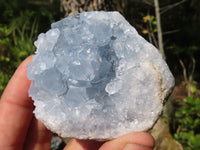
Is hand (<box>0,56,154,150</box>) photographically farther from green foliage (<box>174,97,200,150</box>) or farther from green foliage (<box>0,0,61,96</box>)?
green foliage (<box>174,97,200,150</box>)

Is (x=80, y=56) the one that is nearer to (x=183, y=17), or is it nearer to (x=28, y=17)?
(x=28, y=17)

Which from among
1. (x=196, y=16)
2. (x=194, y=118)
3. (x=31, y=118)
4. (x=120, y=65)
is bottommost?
(x=194, y=118)

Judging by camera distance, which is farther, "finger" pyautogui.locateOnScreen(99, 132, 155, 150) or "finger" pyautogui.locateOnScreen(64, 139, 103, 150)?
"finger" pyautogui.locateOnScreen(64, 139, 103, 150)

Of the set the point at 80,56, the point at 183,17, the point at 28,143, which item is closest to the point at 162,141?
the point at 28,143

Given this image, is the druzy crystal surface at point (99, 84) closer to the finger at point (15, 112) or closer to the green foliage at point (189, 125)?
the finger at point (15, 112)

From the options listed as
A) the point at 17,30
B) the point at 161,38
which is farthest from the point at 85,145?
the point at 17,30

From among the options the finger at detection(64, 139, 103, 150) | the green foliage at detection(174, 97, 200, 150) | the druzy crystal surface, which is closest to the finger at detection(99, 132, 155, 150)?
the druzy crystal surface

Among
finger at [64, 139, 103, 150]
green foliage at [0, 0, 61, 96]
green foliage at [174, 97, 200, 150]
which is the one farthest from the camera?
green foliage at [0, 0, 61, 96]

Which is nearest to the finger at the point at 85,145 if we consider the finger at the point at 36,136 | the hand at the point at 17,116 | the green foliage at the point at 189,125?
the hand at the point at 17,116

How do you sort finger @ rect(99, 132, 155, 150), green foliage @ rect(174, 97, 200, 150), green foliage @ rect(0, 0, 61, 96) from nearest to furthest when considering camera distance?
1. finger @ rect(99, 132, 155, 150)
2. green foliage @ rect(174, 97, 200, 150)
3. green foliage @ rect(0, 0, 61, 96)
